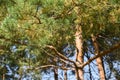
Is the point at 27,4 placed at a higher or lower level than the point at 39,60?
higher

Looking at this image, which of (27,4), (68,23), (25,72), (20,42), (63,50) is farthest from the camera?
(63,50)

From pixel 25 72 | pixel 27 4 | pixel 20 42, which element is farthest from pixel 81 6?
pixel 25 72

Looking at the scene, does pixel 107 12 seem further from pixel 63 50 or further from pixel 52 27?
pixel 63 50

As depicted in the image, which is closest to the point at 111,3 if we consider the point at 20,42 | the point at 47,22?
the point at 47,22

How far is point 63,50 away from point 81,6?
9.73ft

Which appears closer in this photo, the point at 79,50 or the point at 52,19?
the point at 52,19

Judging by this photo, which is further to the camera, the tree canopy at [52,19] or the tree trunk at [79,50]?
the tree trunk at [79,50]

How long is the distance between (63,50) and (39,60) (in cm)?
61

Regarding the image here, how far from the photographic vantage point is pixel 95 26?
14.8 ft

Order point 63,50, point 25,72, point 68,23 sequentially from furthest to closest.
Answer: point 63,50, point 25,72, point 68,23

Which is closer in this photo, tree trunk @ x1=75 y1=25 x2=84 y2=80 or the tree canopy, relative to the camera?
the tree canopy

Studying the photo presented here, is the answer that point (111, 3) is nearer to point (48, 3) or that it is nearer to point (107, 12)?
point (107, 12)

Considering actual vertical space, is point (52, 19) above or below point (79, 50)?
above

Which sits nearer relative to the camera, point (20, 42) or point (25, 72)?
point (20, 42)
